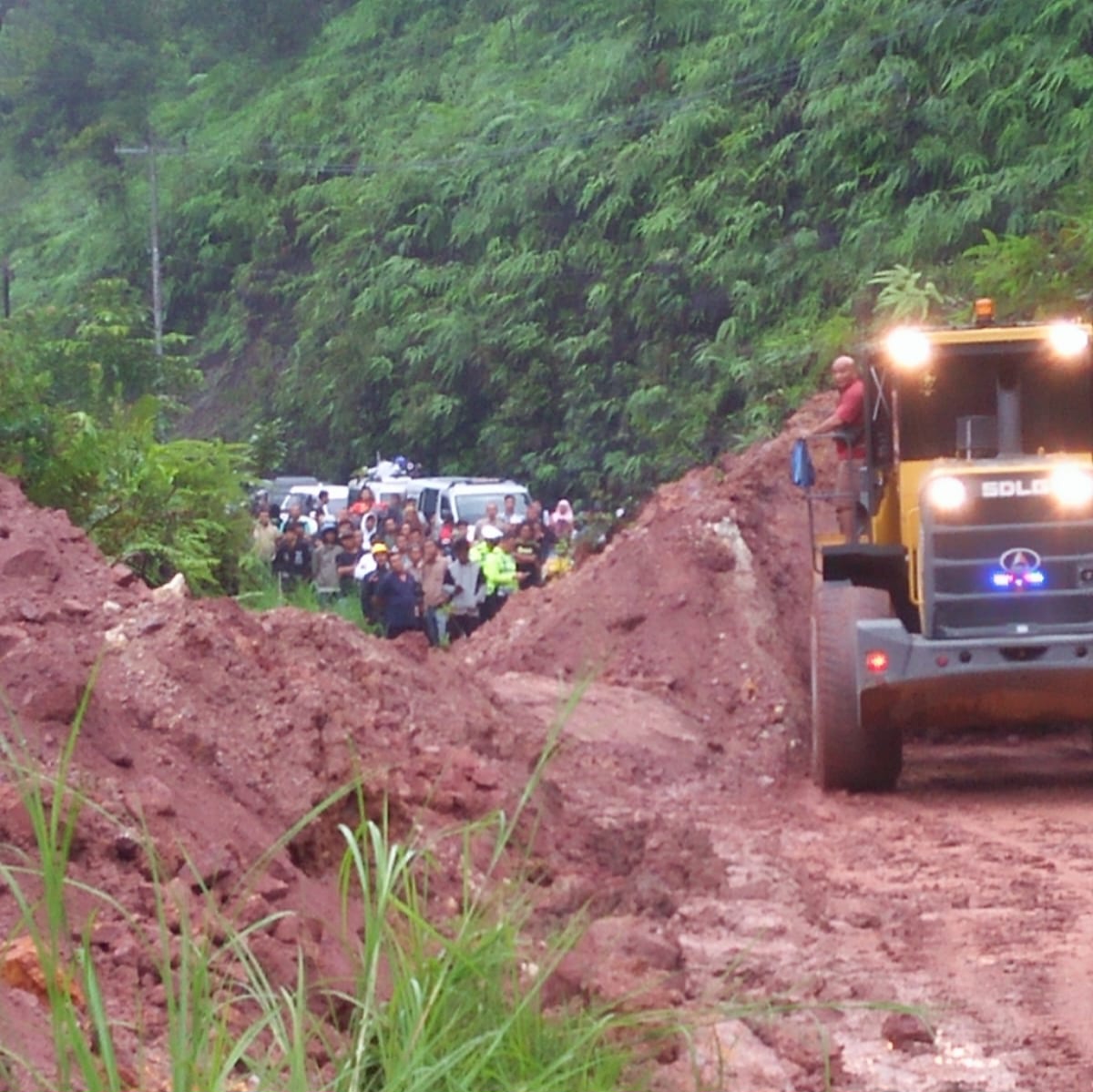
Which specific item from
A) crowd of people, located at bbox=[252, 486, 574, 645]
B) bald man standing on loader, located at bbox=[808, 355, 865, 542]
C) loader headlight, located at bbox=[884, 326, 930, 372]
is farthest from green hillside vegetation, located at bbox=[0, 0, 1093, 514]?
loader headlight, located at bbox=[884, 326, 930, 372]

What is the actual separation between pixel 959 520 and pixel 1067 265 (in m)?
9.76

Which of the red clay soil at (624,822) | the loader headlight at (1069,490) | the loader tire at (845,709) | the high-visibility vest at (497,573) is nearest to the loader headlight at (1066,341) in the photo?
the loader headlight at (1069,490)

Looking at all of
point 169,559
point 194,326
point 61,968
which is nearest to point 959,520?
point 169,559

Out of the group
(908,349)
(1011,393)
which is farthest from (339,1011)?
(1011,393)

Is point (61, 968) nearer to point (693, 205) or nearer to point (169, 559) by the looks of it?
point (169, 559)

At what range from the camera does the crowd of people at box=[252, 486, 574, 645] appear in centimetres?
1856

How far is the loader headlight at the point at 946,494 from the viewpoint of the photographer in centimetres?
1118

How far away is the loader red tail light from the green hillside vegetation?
29.7 ft

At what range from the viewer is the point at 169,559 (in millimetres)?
14453

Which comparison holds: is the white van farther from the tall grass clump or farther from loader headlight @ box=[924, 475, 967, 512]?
the tall grass clump

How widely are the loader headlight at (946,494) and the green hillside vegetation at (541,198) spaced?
855cm

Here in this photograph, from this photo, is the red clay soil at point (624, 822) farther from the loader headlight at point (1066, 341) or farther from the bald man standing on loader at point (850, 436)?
the loader headlight at point (1066, 341)

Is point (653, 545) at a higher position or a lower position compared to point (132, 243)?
lower

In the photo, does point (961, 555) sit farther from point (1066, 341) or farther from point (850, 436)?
point (850, 436)
